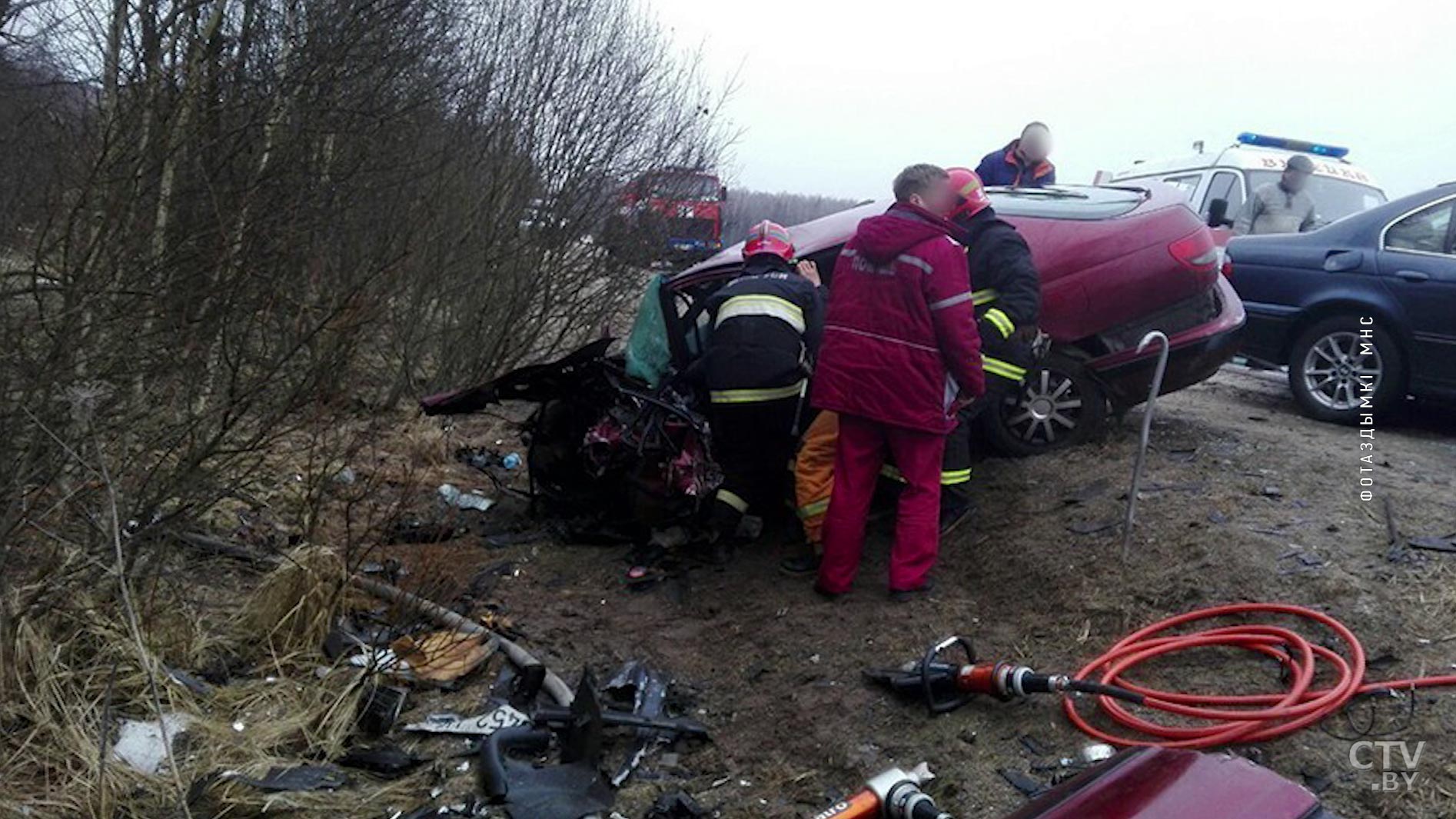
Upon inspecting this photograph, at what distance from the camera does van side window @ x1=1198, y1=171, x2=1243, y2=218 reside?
10.2 m

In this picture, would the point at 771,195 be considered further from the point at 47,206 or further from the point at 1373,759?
the point at 1373,759

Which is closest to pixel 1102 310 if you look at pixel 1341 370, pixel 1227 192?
pixel 1341 370

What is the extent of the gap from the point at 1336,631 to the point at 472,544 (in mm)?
4245

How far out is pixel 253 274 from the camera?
5.02 metres

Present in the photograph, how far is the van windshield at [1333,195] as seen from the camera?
9.72 metres

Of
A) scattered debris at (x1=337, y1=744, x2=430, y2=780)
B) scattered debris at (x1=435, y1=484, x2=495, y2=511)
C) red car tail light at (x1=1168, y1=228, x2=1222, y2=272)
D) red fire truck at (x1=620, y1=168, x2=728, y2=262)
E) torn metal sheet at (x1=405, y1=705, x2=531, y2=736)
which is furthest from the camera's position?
red fire truck at (x1=620, y1=168, x2=728, y2=262)

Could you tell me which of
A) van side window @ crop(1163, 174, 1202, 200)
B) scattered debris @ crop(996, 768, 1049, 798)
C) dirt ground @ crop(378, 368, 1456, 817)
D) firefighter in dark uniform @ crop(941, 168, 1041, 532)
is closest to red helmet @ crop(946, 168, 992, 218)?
firefighter in dark uniform @ crop(941, 168, 1041, 532)

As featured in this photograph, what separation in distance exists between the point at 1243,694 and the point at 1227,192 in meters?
7.84

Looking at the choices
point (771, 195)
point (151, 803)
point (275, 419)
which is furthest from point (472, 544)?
point (771, 195)

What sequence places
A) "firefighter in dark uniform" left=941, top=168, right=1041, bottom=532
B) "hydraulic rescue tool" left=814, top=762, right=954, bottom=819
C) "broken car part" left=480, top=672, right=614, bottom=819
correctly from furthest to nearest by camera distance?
"firefighter in dark uniform" left=941, top=168, right=1041, bottom=532, "broken car part" left=480, top=672, right=614, bottom=819, "hydraulic rescue tool" left=814, top=762, right=954, bottom=819

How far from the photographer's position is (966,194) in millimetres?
5426

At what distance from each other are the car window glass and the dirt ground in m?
1.16

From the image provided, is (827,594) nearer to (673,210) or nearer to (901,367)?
(901,367)

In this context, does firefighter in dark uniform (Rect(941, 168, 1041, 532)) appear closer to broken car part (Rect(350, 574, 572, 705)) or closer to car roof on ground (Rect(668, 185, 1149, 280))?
car roof on ground (Rect(668, 185, 1149, 280))
